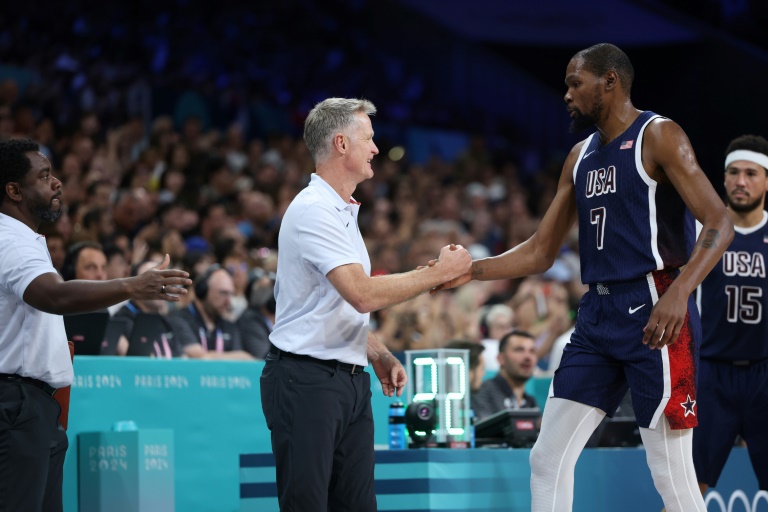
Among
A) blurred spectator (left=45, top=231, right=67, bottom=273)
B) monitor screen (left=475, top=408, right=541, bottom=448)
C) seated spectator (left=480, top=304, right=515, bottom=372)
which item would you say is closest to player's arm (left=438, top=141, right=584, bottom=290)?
monitor screen (left=475, top=408, right=541, bottom=448)

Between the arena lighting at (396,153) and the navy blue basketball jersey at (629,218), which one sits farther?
the arena lighting at (396,153)

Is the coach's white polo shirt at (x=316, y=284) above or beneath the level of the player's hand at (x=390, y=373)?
above

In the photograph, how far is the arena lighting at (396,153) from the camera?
16.0 m

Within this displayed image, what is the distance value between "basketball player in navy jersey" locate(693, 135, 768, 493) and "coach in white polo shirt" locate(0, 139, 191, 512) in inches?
120

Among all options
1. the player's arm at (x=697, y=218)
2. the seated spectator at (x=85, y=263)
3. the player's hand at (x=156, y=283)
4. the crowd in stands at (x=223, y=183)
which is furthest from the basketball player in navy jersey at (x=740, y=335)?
the seated spectator at (x=85, y=263)

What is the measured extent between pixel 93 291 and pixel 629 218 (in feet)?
6.79

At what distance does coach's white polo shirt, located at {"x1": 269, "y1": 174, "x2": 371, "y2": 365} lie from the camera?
4.27 m

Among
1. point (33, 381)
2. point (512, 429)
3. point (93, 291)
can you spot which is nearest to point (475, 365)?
point (512, 429)

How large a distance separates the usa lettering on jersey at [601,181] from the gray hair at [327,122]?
3.13 feet

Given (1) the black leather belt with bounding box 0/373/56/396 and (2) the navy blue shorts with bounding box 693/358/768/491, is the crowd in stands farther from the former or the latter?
(2) the navy blue shorts with bounding box 693/358/768/491

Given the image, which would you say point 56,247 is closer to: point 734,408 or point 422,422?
point 422,422

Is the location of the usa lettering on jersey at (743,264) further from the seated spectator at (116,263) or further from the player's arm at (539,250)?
the seated spectator at (116,263)

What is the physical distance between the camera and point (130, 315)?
7.49m

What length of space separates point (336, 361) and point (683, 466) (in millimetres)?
1386
